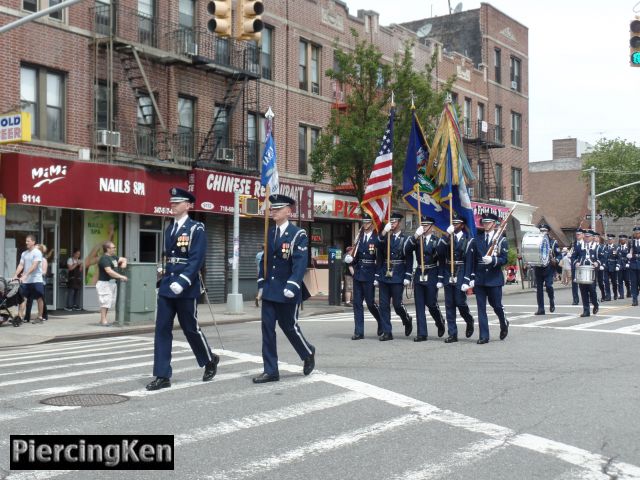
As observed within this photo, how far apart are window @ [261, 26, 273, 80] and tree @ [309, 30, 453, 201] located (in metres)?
3.02

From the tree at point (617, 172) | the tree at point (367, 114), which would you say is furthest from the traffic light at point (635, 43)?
the tree at point (617, 172)

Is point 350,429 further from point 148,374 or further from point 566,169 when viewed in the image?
point 566,169

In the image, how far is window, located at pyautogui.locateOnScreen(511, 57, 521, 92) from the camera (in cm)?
4662

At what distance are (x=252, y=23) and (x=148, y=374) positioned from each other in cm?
617

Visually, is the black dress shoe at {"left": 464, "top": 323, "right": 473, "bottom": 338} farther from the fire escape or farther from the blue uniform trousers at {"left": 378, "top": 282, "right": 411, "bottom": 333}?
the fire escape

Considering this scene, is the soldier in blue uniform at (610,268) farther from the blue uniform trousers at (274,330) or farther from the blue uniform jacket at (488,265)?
the blue uniform trousers at (274,330)

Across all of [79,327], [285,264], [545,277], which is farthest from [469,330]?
[79,327]

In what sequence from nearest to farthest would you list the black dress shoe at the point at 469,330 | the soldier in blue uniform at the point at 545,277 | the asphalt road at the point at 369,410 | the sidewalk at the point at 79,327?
the asphalt road at the point at 369,410 < the black dress shoe at the point at 469,330 < the sidewalk at the point at 79,327 < the soldier in blue uniform at the point at 545,277

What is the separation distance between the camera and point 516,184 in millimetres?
46844

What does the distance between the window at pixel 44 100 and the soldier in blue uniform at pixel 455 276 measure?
39.7 ft

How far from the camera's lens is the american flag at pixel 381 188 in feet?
47.8

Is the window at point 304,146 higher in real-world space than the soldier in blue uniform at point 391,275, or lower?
higher

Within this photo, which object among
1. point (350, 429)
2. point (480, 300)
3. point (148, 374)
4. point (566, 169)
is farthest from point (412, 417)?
point (566, 169)

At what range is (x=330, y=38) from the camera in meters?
31.4
